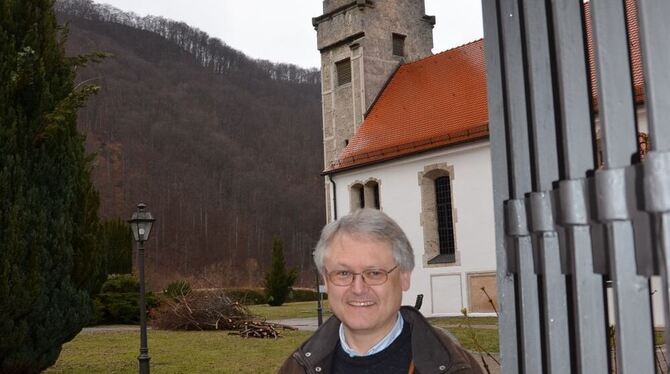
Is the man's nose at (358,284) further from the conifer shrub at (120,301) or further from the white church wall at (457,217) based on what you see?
the conifer shrub at (120,301)

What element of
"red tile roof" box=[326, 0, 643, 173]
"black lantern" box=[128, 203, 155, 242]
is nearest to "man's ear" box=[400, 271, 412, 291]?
"black lantern" box=[128, 203, 155, 242]

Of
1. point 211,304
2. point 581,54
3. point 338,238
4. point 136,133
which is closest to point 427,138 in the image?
point 211,304

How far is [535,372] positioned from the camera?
3.60 feet

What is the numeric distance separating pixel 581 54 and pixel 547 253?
0.30 meters

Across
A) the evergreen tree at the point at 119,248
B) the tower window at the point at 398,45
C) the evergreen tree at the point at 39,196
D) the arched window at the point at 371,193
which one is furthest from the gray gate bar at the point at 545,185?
the evergreen tree at the point at 119,248

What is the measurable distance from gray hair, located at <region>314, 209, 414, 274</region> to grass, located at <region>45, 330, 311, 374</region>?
8198mm

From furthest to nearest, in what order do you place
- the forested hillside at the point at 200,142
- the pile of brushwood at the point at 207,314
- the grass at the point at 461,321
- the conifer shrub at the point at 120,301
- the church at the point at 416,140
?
the forested hillside at the point at 200,142
the conifer shrub at the point at 120,301
the pile of brushwood at the point at 207,314
the church at the point at 416,140
the grass at the point at 461,321

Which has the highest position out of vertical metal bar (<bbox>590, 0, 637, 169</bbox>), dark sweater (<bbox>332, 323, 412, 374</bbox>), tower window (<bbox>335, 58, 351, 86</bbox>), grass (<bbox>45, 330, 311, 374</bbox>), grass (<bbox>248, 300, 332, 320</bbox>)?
tower window (<bbox>335, 58, 351, 86</bbox>)

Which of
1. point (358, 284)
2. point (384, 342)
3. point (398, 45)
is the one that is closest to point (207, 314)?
point (398, 45)

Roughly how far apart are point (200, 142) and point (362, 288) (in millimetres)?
80510

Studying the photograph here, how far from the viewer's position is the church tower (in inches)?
902

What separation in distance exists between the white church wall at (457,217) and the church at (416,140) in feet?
0.09

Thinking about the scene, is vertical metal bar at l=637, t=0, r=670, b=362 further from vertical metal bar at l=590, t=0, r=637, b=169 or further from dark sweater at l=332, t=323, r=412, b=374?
dark sweater at l=332, t=323, r=412, b=374

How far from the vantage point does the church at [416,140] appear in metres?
17.8
